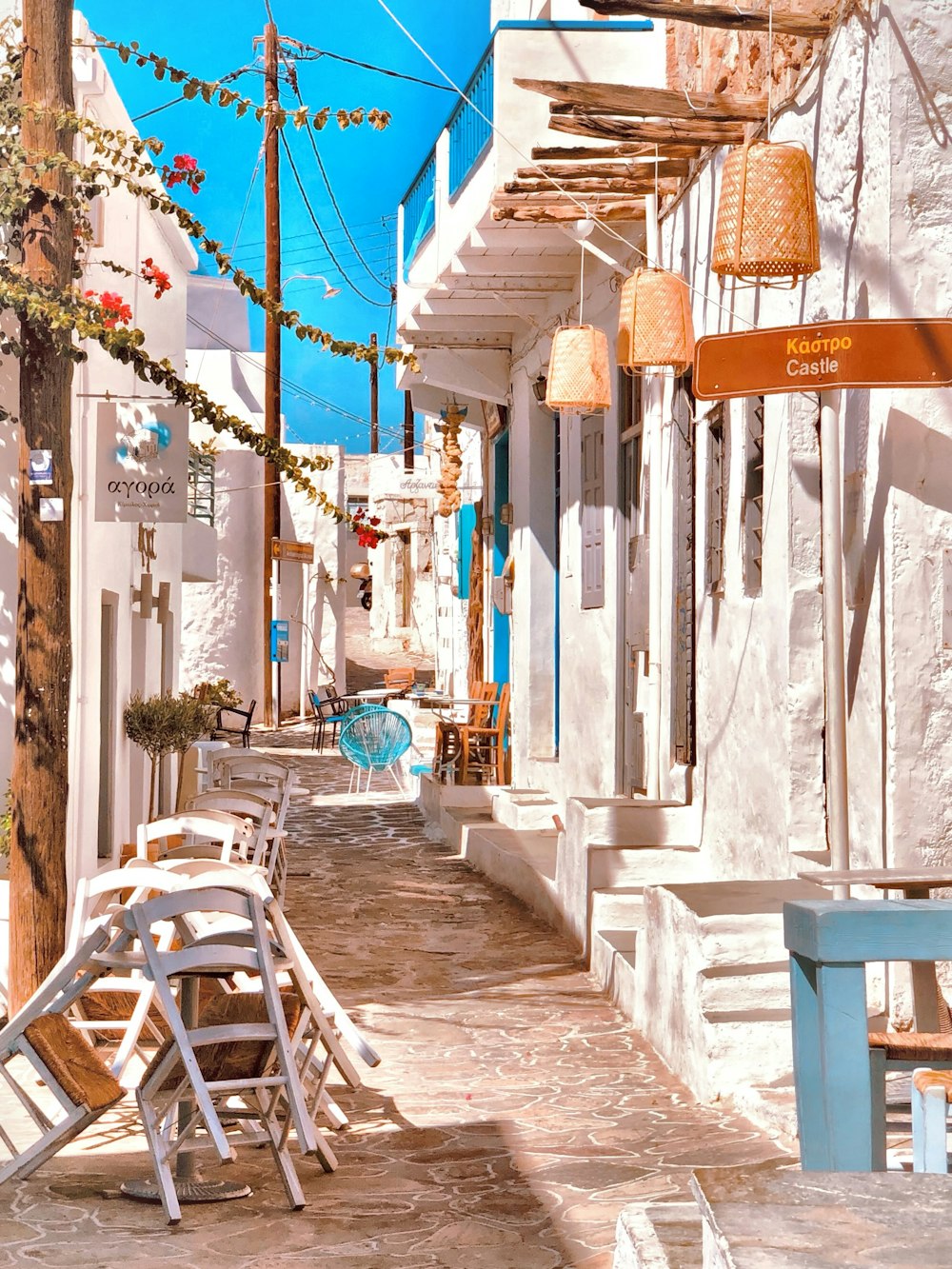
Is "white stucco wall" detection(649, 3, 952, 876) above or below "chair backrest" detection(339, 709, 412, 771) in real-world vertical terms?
above

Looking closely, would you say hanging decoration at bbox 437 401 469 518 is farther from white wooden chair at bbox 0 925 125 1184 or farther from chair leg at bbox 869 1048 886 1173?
chair leg at bbox 869 1048 886 1173

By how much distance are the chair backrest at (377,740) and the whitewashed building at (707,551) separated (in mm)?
1678

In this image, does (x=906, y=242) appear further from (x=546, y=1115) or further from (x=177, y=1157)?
(x=177, y=1157)

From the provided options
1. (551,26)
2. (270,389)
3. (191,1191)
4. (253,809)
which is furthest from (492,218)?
(270,389)

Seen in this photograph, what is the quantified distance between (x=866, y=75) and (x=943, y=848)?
303 centimetres

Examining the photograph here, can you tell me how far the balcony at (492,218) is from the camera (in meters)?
10.0

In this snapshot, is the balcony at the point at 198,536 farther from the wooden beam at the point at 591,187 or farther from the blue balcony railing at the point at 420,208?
the wooden beam at the point at 591,187

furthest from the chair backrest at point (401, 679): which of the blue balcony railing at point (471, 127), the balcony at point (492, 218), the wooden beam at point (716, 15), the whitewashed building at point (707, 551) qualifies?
the wooden beam at point (716, 15)

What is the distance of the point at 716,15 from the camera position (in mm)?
6512

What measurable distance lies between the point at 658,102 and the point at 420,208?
22.8ft

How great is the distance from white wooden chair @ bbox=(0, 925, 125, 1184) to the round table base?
26 centimetres

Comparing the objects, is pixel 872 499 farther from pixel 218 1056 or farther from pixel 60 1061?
pixel 60 1061

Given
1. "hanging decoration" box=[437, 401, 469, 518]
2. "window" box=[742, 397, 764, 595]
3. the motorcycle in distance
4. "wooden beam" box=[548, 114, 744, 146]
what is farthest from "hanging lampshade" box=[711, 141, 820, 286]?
the motorcycle in distance

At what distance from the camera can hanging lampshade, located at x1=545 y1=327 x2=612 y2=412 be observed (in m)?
10.0
